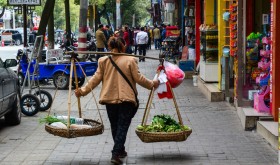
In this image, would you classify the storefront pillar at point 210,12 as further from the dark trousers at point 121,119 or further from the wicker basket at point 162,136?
the dark trousers at point 121,119

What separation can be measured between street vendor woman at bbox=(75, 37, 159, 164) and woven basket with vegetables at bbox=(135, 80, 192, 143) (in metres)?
0.27

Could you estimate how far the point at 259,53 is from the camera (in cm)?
1195

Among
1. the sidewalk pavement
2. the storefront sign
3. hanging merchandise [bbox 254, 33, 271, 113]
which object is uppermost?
the storefront sign

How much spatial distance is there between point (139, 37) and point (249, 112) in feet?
70.2

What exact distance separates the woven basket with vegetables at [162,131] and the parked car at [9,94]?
10.4 feet

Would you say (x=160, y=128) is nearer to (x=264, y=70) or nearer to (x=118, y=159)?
(x=118, y=159)

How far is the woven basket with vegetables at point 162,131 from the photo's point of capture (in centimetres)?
821

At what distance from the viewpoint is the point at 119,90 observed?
8039 millimetres

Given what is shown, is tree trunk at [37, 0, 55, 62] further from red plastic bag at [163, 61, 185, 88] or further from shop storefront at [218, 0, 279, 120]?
red plastic bag at [163, 61, 185, 88]

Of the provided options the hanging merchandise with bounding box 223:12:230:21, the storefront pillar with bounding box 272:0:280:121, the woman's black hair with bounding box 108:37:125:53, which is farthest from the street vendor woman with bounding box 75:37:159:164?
the hanging merchandise with bounding box 223:12:230:21

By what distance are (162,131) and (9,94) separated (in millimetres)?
3866

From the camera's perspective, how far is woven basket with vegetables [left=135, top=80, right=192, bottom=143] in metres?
8.21

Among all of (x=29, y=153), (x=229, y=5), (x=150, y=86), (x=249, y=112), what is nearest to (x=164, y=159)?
(x=150, y=86)

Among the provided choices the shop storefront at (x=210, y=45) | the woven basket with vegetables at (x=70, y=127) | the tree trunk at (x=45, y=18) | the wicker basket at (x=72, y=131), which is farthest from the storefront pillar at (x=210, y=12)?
the wicker basket at (x=72, y=131)
